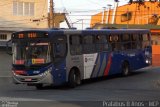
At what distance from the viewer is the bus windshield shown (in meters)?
21.9

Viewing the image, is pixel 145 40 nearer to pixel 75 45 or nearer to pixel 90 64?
pixel 90 64

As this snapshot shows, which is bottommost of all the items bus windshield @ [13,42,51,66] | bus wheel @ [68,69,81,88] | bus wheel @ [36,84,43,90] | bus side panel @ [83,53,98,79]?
bus wheel @ [36,84,43,90]

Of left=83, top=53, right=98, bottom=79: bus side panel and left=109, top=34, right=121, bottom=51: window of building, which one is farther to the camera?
left=109, top=34, right=121, bottom=51: window of building

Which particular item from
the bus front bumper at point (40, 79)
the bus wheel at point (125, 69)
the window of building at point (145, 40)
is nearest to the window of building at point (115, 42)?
the bus wheel at point (125, 69)

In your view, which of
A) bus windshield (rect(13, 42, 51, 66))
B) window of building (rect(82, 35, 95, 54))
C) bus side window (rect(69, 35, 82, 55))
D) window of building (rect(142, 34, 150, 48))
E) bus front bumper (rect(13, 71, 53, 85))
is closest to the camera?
bus front bumper (rect(13, 71, 53, 85))

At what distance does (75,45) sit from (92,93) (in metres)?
4.12

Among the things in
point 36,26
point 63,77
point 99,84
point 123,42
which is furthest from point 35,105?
point 36,26

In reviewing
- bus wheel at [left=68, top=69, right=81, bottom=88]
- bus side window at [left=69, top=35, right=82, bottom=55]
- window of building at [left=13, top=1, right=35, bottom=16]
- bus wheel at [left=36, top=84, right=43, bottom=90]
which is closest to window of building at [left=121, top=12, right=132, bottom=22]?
window of building at [left=13, top=1, right=35, bottom=16]

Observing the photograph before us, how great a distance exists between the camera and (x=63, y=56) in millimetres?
22500

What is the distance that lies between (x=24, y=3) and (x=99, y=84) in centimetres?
3105

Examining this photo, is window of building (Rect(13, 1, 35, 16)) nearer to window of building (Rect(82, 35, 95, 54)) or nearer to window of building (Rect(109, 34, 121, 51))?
window of building (Rect(109, 34, 121, 51))

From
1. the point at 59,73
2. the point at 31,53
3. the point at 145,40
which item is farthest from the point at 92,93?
the point at 145,40

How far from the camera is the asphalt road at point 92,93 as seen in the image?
15852 millimetres

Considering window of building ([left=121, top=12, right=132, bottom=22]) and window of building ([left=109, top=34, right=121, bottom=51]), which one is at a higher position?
window of building ([left=121, top=12, right=132, bottom=22])
